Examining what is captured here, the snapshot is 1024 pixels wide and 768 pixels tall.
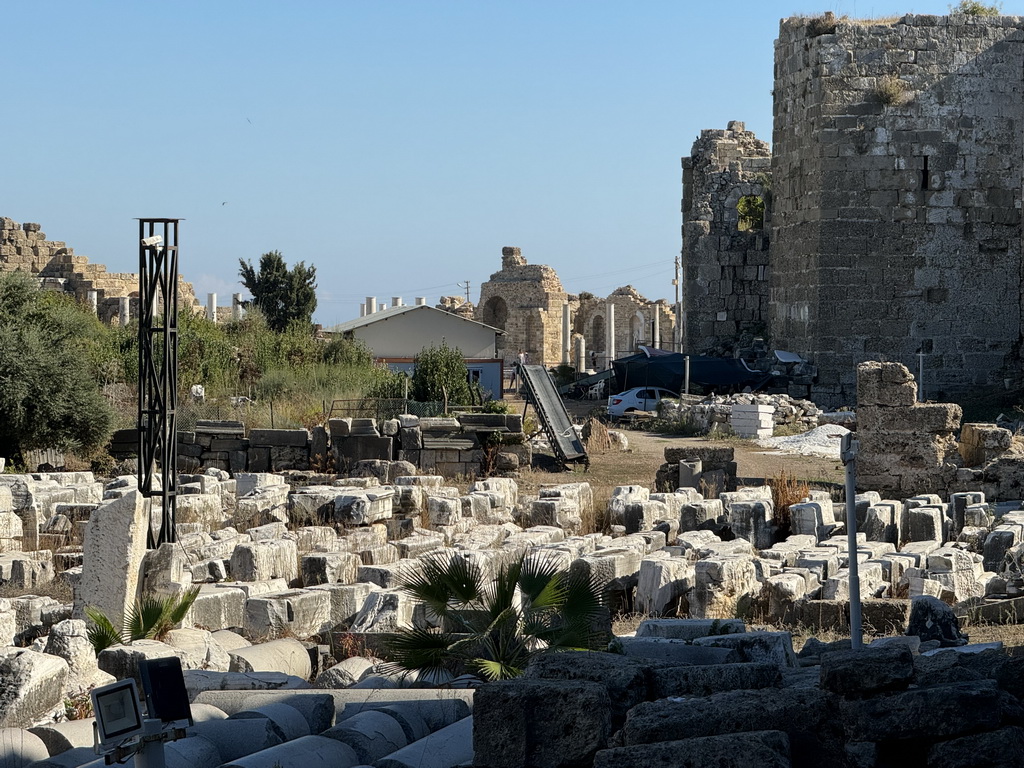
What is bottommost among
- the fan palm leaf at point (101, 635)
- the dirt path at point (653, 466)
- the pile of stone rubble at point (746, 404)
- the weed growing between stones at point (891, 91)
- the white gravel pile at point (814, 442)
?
the fan palm leaf at point (101, 635)

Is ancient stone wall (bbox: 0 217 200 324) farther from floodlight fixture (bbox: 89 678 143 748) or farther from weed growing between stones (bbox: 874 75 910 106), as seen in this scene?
floodlight fixture (bbox: 89 678 143 748)

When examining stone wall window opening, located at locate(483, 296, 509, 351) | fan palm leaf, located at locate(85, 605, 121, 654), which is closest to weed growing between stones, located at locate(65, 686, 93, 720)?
fan palm leaf, located at locate(85, 605, 121, 654)

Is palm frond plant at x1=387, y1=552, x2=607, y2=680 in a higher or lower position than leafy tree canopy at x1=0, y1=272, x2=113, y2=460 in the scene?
lower

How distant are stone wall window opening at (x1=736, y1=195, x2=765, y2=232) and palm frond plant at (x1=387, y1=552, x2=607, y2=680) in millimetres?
21709

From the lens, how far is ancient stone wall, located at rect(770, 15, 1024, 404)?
23203mm

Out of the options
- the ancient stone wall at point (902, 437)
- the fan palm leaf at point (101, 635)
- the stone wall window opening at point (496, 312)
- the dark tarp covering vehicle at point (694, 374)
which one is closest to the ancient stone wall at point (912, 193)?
the dark tarp covering vehicle at point (694, 374)

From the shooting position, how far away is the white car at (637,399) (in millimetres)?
24969

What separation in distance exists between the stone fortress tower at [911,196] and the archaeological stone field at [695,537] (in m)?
0.05

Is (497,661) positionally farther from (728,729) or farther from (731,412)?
(731,412)

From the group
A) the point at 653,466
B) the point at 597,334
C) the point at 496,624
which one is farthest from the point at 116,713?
the point at 597,334

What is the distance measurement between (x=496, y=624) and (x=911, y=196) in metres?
18.7

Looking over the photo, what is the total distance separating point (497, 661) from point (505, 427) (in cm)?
1156

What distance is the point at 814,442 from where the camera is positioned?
20109 millimetres

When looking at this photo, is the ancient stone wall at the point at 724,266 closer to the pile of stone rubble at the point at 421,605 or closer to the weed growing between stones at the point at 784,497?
the pile of stone rubble at the point at 421,605
